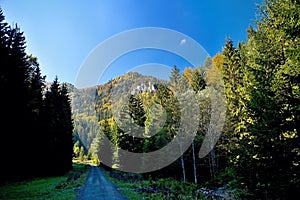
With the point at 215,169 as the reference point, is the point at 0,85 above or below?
above

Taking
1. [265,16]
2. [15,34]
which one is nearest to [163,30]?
[15,34]

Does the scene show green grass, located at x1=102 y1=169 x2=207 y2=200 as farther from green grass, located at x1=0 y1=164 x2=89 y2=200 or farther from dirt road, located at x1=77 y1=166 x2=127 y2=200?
green grass, located at x1=0 y1=164 x2=89 y2=200

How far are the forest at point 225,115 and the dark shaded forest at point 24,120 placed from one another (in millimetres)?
95

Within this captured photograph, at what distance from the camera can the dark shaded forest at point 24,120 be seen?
57.3 ft

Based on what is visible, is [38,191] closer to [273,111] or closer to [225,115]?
[273,111]

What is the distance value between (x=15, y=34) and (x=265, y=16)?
2473 cm

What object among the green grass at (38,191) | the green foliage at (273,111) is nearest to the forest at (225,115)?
the green foliage at (273,111)

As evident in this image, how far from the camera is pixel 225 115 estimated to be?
2412cm

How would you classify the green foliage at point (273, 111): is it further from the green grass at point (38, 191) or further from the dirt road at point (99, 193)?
the green grass at point (38, 191)

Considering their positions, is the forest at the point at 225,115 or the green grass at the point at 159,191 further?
the green grass at the point at 159,191

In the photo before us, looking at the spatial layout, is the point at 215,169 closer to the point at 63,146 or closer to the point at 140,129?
the point at 140,129

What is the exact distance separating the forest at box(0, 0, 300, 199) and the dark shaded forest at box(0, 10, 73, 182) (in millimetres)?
95

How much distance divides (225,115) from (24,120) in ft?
68.8

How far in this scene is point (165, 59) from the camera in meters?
36.9
